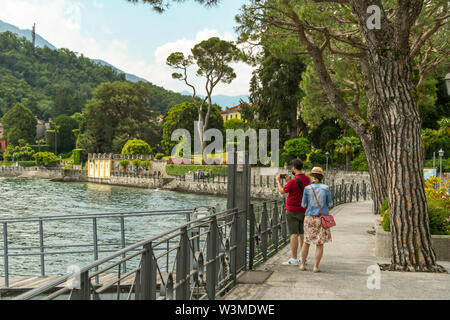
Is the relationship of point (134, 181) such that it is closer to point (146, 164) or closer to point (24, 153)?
point (146, 164)

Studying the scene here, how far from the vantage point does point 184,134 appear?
6869cm

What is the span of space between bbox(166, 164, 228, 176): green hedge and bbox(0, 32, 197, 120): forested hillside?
2323 inches

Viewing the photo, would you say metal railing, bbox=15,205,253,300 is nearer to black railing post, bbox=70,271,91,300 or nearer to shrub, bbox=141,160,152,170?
black railing post, bbox=70,271,91,300

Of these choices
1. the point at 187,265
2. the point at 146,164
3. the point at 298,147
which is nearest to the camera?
the point at 187,265

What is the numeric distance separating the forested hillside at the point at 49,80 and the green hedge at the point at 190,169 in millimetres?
58995

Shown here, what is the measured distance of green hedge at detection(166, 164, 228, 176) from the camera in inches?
2202

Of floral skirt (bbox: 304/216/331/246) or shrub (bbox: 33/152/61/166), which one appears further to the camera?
shrub (bbox: 33/152/61/166)

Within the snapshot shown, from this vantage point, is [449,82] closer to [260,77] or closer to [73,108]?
[260,77]

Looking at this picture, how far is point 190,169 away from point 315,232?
54286mm

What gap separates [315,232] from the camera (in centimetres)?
698

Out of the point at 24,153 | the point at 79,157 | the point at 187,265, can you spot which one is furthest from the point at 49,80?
the point at 187,265

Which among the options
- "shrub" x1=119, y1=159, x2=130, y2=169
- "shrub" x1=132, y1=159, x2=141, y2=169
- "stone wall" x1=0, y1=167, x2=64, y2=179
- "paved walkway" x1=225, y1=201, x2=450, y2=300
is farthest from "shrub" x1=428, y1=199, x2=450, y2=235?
"stone wall" x1=0, y1=167, x2=64, y2=179

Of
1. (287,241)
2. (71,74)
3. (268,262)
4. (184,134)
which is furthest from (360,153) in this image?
(71,74)

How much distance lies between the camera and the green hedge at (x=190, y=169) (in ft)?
183
